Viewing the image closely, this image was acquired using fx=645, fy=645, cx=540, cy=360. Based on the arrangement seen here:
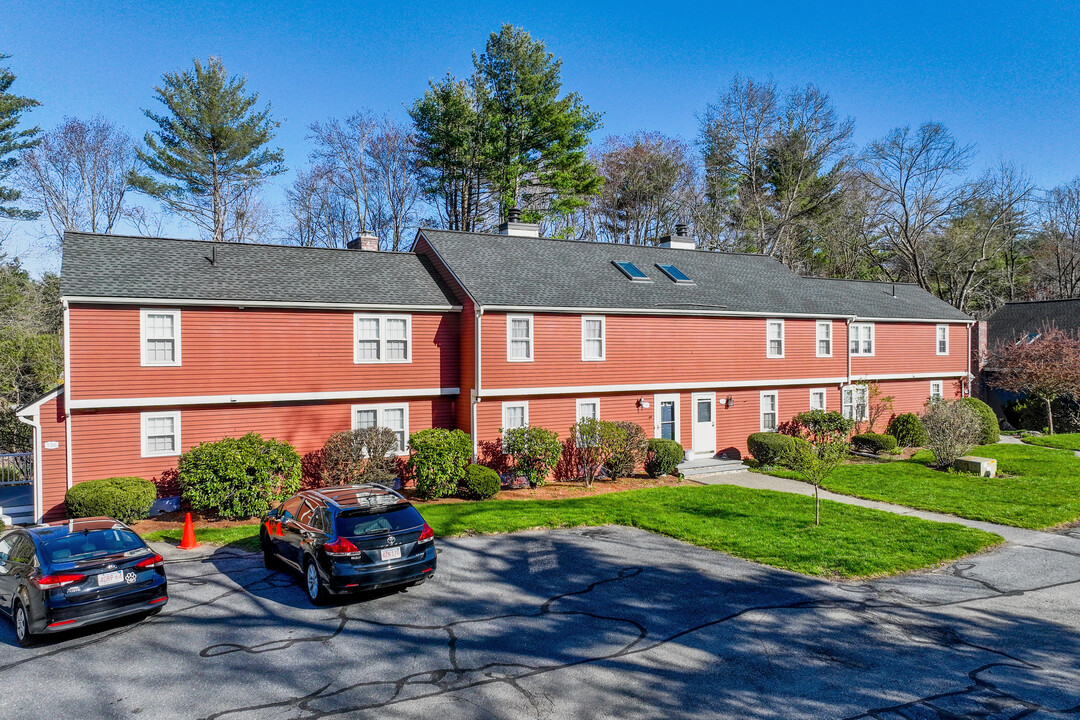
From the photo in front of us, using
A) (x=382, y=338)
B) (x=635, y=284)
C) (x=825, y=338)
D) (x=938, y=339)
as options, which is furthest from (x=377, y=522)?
(x=938, y=339)

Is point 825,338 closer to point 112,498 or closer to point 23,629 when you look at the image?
point 112,498

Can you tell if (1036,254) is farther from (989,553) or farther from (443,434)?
(443,434)

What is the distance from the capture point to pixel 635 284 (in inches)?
938

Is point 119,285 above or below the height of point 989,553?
above

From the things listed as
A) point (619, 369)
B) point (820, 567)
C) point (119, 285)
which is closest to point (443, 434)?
point (619, 369)

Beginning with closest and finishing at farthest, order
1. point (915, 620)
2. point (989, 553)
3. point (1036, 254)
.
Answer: point (915, 620) < point (989, 553) < point (1036, 254)

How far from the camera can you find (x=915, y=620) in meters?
9.44

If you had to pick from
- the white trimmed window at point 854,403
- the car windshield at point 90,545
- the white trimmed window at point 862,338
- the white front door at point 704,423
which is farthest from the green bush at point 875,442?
the car windshield at point 90,545

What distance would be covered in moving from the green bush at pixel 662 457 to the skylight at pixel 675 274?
679cm

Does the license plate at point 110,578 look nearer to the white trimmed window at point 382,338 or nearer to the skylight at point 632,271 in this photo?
the white trimmed window at point 382,338

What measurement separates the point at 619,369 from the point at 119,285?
48.2 feet

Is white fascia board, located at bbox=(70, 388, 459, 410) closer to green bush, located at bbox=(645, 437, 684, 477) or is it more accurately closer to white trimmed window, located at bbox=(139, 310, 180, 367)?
white trimmed window, located at bbox=(139, 310, 180, 367)

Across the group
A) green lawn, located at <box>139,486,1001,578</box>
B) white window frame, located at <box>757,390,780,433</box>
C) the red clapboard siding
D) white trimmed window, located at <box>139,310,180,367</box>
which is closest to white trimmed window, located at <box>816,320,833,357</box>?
white window frame, located at <box>757,390,780,433</box>

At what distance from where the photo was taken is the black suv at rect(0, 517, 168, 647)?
851 centimetres
